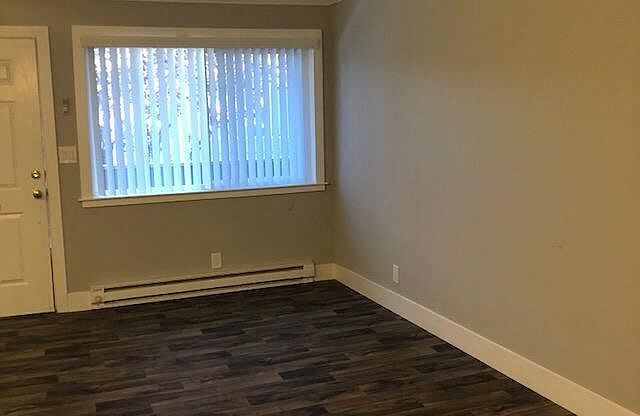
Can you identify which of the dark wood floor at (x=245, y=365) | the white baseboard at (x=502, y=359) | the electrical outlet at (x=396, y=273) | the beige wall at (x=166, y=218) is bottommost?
the dark wood floor at (x=245, y=365)

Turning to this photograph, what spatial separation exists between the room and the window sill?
16mm

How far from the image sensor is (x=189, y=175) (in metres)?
5.30

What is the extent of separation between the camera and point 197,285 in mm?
5348

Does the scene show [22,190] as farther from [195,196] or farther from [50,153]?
[195,196]

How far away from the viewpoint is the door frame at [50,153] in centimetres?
473

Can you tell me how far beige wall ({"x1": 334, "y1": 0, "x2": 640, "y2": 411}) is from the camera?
288cm

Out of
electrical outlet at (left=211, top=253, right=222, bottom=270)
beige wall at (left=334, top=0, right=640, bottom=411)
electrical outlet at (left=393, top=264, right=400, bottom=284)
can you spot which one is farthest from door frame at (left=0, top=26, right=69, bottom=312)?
electrical outlet at (left=393, top=264, right=400, bottom=284)

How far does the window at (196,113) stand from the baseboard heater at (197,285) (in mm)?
642

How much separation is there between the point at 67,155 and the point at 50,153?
0.11 meters

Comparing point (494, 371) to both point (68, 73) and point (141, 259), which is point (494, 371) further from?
point (68, 73)

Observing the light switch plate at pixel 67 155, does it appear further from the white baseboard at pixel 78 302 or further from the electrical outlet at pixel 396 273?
the electrical outlet at pixel 396 273

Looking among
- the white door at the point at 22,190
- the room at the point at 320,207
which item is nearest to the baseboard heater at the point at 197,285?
the room at the point at 320,207

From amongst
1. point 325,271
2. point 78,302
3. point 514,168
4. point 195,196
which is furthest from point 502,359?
point 78,302

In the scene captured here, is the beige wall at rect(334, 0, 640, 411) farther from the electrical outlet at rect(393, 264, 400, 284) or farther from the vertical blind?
the vertical blind
